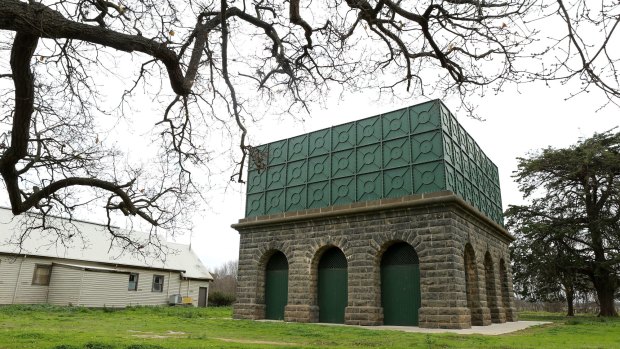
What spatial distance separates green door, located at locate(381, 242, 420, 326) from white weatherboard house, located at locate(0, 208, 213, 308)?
11882mm

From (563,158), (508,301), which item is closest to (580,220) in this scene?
(563,158)

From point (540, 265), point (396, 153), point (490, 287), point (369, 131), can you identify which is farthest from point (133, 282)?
point (540, 265)

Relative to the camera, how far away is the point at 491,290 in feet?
56.2

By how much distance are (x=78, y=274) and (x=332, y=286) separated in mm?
16982

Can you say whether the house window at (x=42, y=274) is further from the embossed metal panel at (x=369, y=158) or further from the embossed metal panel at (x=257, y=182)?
the embossed metal panel at (x=369, y=158)

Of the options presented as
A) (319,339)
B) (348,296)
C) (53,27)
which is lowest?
(319,339)

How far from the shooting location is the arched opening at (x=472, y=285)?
1483 cm

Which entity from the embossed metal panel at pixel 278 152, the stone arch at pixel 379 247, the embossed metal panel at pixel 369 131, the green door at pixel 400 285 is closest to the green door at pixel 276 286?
the embossed metal panel at pixel 278 152

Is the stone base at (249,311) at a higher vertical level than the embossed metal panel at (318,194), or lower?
lower

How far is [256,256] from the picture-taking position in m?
18.0

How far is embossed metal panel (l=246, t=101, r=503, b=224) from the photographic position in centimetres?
1488

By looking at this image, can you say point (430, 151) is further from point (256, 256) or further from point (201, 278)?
point (201, 278)

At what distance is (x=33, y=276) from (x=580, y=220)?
106 ft

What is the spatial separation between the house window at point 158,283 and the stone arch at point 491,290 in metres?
22.2
